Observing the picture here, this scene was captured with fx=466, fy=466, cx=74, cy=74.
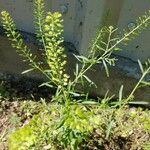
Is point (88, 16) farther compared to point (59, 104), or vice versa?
point (88, 16)

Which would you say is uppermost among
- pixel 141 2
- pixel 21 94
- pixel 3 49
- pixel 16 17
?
pixel 141 2

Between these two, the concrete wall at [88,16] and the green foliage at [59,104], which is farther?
the concrete wall at [88,16]

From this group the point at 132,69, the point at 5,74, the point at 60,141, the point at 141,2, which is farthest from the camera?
the point at 5,74

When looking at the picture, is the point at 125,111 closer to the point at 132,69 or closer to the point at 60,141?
the point at 132,69

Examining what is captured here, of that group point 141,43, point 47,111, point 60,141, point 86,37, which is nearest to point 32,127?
point 60,141

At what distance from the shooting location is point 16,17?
3355 mm

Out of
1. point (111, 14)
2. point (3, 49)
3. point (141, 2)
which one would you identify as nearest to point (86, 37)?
point (111, 14)

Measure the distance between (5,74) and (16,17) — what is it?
46 cm

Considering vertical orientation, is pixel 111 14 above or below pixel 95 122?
above

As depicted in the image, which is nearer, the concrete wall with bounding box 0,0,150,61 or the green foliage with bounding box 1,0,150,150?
the green foliage with bounding box 1,0,150,150

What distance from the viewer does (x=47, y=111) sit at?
10.1ft

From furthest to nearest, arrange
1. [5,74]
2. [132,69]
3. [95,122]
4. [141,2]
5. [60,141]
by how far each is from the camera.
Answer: [5,74] → [132,69] → [141,2] → [60,141] → [95,122]

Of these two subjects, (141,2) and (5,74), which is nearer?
(141,2)

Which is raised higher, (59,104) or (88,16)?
(88,16)
